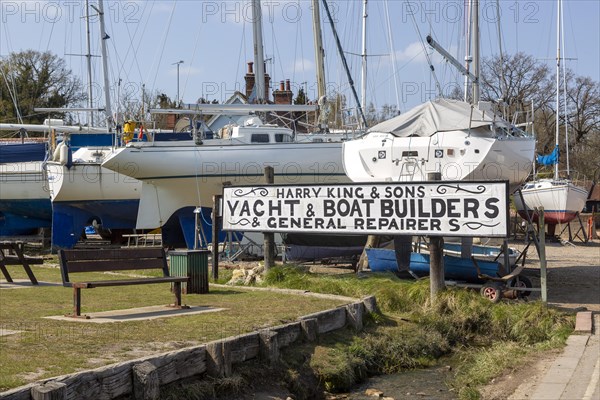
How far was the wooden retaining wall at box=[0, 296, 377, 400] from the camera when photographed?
7.43 m

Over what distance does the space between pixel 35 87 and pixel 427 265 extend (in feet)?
155

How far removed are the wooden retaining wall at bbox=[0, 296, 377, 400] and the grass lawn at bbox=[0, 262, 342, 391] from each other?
0.39 meters

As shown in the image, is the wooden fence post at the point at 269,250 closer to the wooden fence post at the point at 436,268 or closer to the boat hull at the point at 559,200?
the wooden fence post at the point at 436,268

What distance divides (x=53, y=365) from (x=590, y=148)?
55.0m

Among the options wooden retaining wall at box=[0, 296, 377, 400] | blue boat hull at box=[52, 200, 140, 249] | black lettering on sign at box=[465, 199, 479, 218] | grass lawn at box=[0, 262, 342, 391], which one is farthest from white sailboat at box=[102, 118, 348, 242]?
wooden retaining wall at box=[0, 296, 377, 400]

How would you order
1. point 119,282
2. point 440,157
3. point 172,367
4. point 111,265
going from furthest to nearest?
1. point 440,157
2. point 111,265
3. point 119,282
4. point 172,367

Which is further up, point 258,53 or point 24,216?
point 258,53

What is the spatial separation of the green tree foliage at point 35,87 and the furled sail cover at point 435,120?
41952mm

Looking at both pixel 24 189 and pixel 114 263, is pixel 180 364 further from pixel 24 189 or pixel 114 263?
pixel 24 189

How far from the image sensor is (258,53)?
3123 cm

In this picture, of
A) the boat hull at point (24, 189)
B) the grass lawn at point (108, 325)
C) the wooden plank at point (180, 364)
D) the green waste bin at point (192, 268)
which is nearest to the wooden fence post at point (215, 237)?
the grass lawn at point (108, 325)

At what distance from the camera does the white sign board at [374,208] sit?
15047 mm

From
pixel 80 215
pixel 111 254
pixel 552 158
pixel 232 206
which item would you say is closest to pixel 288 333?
pixel 111 254

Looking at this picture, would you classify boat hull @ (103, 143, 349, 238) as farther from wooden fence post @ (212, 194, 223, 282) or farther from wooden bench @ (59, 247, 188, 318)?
wooden bench @ (59, 247, 188, 318)
